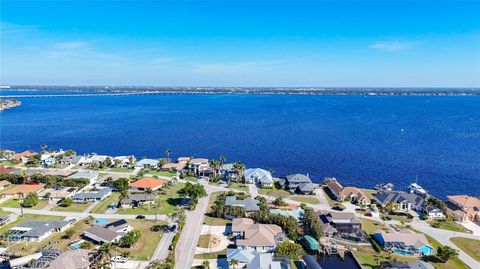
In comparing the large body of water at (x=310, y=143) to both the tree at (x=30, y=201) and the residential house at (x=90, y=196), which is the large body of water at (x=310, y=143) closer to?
the residential house at (x=90, y=196)

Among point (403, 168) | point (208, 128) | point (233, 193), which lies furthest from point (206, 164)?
point (208, 128)

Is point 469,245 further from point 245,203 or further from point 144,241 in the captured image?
point 144,241

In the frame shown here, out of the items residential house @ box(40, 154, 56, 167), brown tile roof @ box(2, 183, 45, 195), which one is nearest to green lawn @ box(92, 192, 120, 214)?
brown tile roof @ box(2, 183, 45, 195)

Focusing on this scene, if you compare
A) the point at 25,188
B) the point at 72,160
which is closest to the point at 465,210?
the point at 25,188

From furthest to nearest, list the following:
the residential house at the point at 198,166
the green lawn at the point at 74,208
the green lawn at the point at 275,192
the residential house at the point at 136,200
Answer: the residential house at the point at 198,166 < the green lawn at the point at 275,192 < the residential house at the point at 136,200 < the green lawn at the point at 74,208

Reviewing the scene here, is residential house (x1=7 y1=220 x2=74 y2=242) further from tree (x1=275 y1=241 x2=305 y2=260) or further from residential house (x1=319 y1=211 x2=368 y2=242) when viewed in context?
residential house (x1=319 y1=211 x2=368 y2=242)

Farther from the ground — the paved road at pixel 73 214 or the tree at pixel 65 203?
the tree at pixel 65 203

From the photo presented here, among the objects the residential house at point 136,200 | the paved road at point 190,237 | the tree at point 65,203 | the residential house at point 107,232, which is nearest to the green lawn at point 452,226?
the paved road at point 190,237
